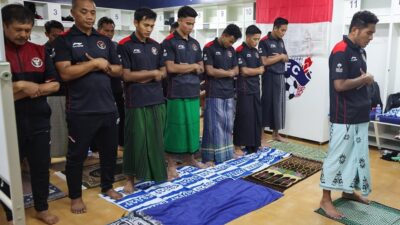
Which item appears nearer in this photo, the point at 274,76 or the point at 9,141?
the point at 9,141

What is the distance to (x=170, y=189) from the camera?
3.19 metres

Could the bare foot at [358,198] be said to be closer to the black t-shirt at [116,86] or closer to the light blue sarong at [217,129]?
the light blue sarong at [217,129]

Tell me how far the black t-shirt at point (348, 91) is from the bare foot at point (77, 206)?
2.04 metres

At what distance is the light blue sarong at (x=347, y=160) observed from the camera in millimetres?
2535

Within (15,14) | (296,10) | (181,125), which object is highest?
(296,10)

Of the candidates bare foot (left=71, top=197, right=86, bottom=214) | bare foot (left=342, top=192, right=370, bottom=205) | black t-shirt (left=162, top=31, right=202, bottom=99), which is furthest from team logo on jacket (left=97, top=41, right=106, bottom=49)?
bare foot (left=342, top=192, right=370, bottom=205)

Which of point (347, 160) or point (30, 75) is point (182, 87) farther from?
point (347, 160)

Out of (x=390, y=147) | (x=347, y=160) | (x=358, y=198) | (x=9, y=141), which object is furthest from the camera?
(x=390, y=147)

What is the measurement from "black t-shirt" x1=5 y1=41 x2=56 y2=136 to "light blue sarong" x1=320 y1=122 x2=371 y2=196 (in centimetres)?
205

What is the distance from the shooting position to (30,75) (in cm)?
232

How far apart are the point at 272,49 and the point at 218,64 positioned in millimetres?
1082

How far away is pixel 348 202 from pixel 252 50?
1.99 meters

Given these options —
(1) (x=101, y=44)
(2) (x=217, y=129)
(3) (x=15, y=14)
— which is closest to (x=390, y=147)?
(2) (x=217, y=129)

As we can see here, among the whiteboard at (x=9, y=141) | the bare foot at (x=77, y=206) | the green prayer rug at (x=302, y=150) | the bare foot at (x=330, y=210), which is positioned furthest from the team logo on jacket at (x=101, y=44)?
the green prayer rug at (x=302, y=150)
